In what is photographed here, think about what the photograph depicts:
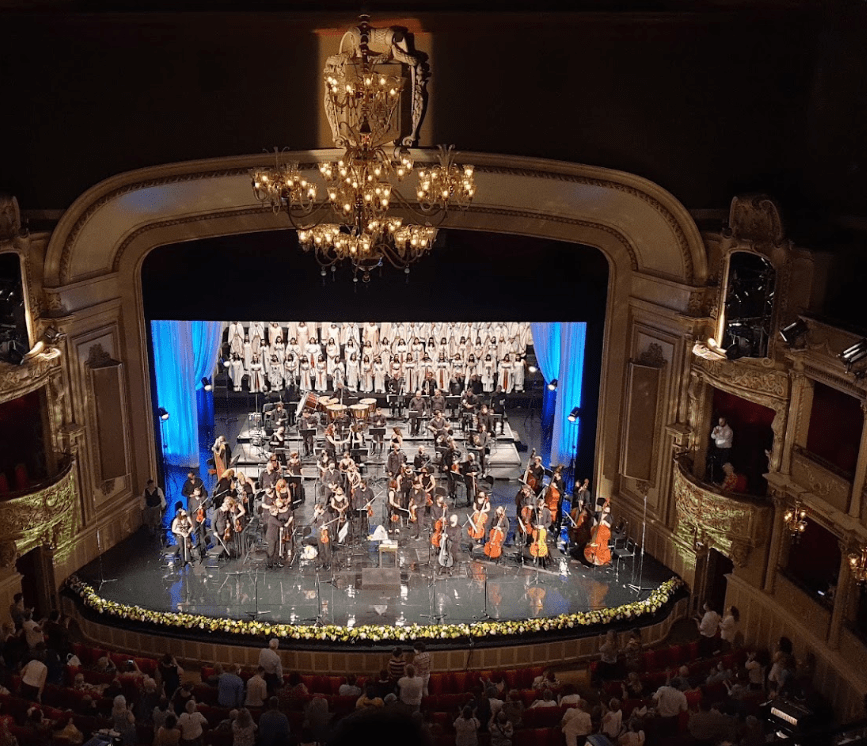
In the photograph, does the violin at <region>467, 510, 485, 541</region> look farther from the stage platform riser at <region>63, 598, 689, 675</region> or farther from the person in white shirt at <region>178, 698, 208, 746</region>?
the person in white shirt at <region>178, 698, 208, 746</region>

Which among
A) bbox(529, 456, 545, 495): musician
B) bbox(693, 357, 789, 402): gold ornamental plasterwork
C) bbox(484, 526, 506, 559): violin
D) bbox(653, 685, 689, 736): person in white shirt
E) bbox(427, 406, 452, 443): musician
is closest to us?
bbox(653, 685, 689, 736): person in white shirt

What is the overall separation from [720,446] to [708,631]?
2624mm

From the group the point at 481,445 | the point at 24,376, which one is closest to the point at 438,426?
the point at 481,445

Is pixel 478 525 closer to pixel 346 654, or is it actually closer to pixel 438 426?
pixel 346 654

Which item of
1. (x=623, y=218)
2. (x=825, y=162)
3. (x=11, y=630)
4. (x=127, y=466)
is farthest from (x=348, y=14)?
(x=11, y=630)

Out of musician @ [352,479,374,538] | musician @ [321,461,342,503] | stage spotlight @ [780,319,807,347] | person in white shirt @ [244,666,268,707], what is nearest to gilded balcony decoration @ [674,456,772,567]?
stage spotlight @ [780,319,807,347]

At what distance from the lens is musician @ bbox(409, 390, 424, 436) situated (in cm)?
1778

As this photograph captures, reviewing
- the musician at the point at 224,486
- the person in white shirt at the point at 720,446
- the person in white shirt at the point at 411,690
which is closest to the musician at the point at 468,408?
the musician at the point at 224,486

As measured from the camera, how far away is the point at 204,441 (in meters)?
18.1

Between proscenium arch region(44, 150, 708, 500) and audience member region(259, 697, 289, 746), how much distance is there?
7018mm

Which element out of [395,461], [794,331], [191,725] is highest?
[794,331]

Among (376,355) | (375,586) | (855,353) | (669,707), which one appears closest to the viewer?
(669,707)

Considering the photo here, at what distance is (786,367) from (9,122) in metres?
11.0

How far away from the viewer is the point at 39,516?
40.7 feet
